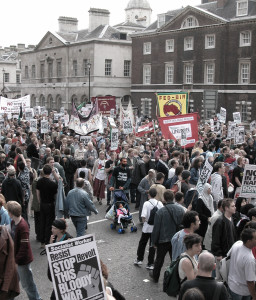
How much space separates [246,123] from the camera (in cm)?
4081

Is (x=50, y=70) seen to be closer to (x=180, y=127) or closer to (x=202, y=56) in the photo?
(x=202, y=56)

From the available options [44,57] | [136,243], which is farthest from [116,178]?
[44,57]

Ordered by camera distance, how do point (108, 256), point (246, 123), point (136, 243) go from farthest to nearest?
point (246, 123)
point (136, 243)
point (108, 256)

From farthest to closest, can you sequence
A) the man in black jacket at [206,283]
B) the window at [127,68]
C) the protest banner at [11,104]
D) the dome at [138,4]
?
the dome at [138,4], the window at [127,68], the protest banner at [11,104], the man in black jacket at [206,283]

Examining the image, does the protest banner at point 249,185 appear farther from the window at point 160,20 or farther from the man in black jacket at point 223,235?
the window at point 160,20

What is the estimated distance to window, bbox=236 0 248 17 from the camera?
4053cm

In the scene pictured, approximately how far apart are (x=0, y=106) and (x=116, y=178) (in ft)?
50.2

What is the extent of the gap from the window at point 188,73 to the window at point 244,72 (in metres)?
5.92

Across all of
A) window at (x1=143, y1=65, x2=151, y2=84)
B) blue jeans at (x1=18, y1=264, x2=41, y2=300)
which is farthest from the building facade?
blue jeans at (x1=18, y1=264, x2=41, y2=300)

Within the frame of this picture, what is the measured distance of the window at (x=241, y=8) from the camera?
40531 mm

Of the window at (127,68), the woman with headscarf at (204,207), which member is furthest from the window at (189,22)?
the woman with headscarf at (204,207)

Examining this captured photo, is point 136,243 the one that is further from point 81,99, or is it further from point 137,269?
point 81,99

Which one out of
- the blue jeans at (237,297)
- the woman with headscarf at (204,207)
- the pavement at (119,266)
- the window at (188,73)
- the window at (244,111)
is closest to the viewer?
the blue jeans at (237,297)

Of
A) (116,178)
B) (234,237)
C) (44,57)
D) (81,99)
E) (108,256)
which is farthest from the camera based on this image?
(44,57)
